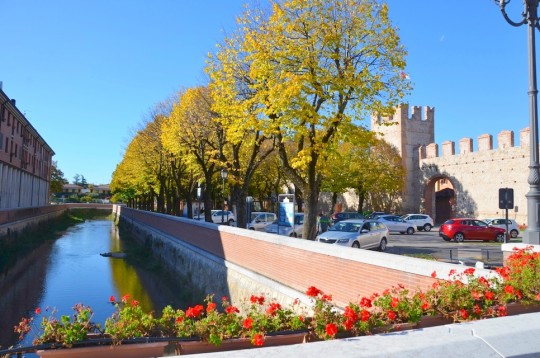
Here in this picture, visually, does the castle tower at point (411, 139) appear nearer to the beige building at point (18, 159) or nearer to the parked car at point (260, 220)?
the parked car at point (260, 220)

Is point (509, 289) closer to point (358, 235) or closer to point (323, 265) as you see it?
point (323, 265)

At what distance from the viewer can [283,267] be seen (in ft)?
37.8

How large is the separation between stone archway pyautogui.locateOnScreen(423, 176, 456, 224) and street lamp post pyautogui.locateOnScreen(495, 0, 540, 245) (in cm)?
4221

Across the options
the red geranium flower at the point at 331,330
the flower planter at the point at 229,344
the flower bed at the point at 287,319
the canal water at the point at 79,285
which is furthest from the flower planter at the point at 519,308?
the canal water at the point at 79,285

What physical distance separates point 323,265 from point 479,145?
38.8 m

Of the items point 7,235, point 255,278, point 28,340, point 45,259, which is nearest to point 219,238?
point 255,278

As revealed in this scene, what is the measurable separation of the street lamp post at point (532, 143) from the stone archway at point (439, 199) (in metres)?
42.2

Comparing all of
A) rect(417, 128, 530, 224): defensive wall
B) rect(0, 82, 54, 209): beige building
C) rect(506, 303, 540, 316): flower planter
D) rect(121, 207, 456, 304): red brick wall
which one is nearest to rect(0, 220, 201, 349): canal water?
rect(121, 207, 456, 304): red brick wall

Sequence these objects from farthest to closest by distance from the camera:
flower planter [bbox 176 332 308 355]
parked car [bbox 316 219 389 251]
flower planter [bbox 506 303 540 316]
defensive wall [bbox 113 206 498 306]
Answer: parked car [bbox 316 219 389 251] < defensive wall [bbox 113 206 498 306] < flower planter [bbox 506 303 540 316] < flower planter [bbox 176 332 308 355]

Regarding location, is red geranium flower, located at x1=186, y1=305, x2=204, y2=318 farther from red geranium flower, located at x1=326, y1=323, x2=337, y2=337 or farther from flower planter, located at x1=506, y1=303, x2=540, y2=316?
flower planter, located at x1=506, y1=303, x2=540, y2=316

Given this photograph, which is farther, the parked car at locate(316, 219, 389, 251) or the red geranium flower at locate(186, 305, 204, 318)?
the parked car at locate(316, 219, 389, 251)

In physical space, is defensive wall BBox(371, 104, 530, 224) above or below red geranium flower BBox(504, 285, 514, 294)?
above

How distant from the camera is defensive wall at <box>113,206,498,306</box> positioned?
762 cm

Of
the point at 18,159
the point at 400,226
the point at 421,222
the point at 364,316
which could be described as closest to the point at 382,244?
the point at 400,226
